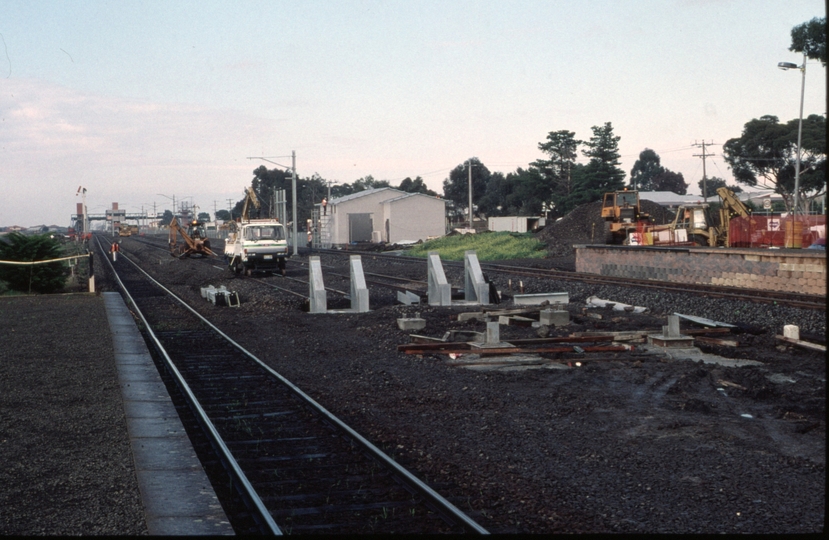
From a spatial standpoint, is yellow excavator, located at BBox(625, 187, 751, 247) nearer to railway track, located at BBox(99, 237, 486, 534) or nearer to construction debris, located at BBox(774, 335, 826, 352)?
construction debris, located at BBox(774, 335, 826, 352)

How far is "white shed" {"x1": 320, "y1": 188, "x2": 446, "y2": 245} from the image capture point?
7431cm

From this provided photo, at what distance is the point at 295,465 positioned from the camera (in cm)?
795

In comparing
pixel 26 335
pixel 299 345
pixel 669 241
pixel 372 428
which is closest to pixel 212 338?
pixel 299 345

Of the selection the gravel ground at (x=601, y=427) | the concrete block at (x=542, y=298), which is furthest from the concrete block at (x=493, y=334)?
the concrete block at (x=542, y=298)

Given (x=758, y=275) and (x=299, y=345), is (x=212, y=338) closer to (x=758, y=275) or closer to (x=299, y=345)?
(x=299, y=345)

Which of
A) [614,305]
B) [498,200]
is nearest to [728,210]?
[614,305]

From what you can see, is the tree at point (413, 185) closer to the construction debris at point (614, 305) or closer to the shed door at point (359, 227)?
the shed door at point (359, 227)

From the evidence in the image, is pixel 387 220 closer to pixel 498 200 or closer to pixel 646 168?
pixel 498 200

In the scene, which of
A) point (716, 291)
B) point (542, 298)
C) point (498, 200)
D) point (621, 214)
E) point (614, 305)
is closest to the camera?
point (614, 305)

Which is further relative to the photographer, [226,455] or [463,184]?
[463,184]

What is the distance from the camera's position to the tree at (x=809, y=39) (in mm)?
43078

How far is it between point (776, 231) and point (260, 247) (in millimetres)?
22035

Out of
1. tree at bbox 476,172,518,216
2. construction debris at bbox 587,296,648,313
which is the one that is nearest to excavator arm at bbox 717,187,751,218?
construction debris at bbox 587,296,648,313

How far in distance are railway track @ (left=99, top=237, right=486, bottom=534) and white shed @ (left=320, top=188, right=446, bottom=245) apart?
198ft
